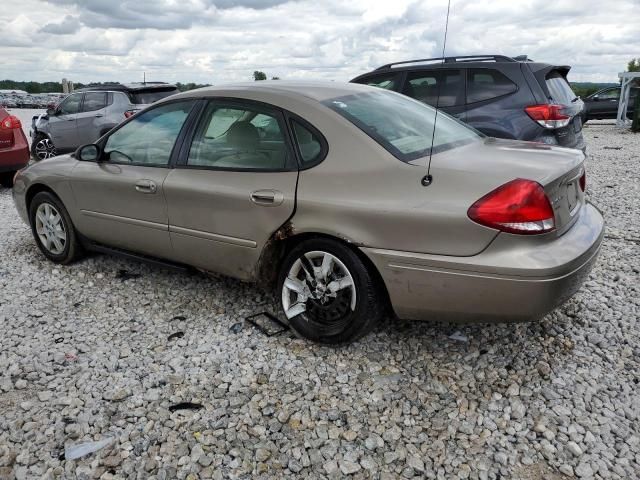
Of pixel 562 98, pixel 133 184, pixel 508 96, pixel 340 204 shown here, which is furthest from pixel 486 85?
pixel 133 184

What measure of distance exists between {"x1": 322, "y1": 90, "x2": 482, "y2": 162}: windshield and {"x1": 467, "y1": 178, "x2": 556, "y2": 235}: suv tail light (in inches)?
20.4

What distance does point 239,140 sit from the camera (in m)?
3.52

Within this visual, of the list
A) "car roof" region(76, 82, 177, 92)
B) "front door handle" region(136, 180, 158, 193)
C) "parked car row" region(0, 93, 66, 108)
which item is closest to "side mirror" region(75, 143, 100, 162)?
"front door handle" region(136, 180, 158, 193)

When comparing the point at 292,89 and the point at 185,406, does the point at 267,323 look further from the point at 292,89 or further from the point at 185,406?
the point at 292,89

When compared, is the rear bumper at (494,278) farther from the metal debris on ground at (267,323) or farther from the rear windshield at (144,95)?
the rear windshield at (144,95)

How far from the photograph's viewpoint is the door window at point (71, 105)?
12070 millimetres

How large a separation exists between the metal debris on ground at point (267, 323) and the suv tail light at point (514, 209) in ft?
4.98

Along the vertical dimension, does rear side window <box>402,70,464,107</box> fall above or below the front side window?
above

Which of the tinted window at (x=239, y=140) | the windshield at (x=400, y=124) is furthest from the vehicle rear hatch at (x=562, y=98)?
the tinted window at (x=239, y=140)

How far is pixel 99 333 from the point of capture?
3580mm

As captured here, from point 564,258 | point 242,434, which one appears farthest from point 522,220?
point 242,434

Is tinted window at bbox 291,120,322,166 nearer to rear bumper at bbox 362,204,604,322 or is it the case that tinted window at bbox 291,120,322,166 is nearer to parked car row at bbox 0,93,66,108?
rear bumper at bbox 362,204,604,322

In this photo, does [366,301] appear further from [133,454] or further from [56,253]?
[56,253]

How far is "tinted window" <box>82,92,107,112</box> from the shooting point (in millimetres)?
11698
